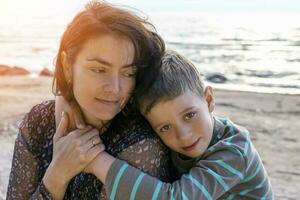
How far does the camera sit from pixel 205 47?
1928 cm

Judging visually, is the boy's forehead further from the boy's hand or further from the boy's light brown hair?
the boy's hand

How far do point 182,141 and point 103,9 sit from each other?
59 cm

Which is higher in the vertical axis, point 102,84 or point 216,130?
point 102,84

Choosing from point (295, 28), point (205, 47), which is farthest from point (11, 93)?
point (295, 28)

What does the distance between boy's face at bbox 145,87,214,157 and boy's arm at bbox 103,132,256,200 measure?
0.08m

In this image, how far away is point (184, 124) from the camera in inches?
89.0

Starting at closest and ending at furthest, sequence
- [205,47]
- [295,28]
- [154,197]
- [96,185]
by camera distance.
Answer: [154,197] < [96,185] < [205,47] < [295,28]

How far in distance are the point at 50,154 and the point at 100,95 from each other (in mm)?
442

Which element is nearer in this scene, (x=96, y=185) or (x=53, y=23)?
(x=96, y=185)

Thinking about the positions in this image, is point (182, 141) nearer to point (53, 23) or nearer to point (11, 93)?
point (11, 93)

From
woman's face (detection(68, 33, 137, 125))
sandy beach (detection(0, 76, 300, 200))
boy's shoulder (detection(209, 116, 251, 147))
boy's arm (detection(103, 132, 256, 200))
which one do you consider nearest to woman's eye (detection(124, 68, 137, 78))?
woman's face (detection(68, 33, 137, 125))

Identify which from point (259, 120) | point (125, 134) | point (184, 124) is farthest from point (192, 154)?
point (259, 120)

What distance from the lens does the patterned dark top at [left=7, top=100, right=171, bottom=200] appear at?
6.97 feet

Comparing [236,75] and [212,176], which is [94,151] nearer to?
[212,176]
